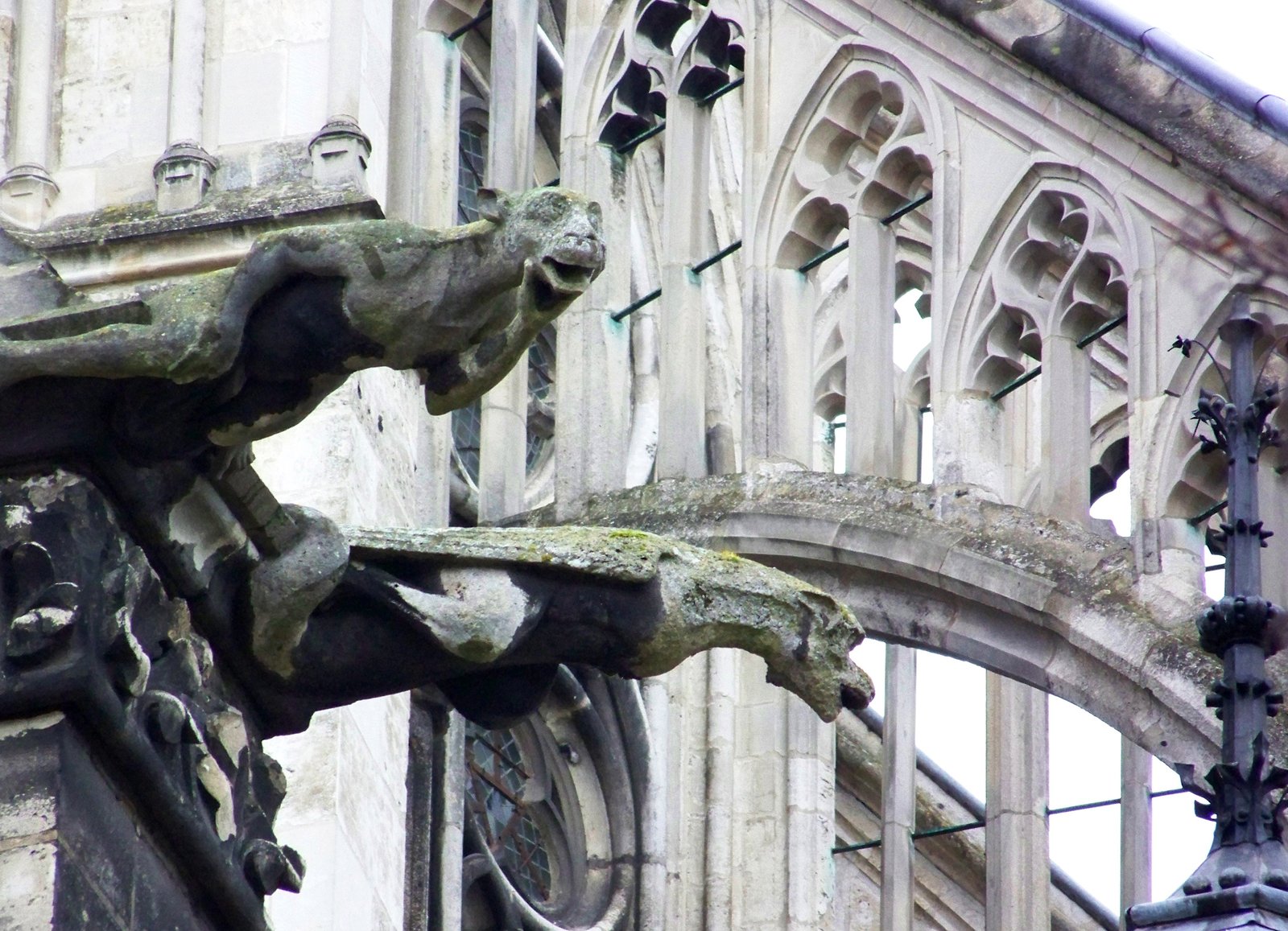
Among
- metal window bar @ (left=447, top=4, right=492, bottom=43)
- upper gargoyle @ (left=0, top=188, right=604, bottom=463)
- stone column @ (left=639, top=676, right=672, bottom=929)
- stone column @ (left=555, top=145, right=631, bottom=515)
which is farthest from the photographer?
stone column @ (left=639, top=676, right=672, bottom=929)

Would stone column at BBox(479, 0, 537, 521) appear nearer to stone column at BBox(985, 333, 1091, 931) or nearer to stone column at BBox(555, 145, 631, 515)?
stone column at BBox(555, 145, 631, 515)

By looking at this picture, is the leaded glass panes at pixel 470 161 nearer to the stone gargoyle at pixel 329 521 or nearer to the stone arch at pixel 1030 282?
the stone arch at pixel 1030 282

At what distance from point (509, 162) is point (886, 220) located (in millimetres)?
1098

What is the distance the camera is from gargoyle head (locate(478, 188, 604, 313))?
413cm

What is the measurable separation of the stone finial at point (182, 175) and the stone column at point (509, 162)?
1.98 m

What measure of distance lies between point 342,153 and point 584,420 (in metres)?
2.01

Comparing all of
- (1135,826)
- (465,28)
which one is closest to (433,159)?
(465,28)

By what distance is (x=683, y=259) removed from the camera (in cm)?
1020

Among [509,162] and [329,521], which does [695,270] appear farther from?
[329,521]

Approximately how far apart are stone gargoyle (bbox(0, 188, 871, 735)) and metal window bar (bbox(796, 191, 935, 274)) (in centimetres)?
516

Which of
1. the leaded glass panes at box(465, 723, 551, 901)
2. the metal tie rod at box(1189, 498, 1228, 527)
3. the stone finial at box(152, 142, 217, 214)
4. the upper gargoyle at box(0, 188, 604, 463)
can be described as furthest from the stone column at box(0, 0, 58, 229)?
the upper gargoyle at box(0, 188, 604, 463)

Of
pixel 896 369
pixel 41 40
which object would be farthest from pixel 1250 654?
pixel 896 369

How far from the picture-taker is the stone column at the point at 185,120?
8.15m

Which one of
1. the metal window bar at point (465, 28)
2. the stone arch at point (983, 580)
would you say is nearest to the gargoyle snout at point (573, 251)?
the stone arch at point (983, 580)
